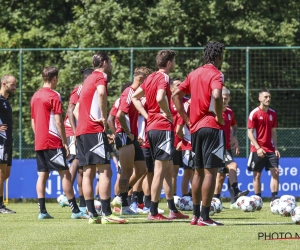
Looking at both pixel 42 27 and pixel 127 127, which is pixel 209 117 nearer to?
pixel 127 127

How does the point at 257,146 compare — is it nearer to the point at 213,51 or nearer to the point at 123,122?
the point at 123,122

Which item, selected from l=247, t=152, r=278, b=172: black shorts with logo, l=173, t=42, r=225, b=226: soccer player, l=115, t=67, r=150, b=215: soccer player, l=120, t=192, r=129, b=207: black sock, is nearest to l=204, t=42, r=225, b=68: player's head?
l=173, t=42, r=225, b=226: soccer player

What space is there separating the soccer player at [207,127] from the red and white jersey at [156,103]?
893mm

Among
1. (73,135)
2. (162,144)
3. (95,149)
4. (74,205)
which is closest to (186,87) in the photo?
(162,144)

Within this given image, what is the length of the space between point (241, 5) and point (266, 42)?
131cm

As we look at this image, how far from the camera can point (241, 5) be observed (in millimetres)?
25594

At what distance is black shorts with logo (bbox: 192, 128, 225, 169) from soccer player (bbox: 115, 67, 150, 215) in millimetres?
2410

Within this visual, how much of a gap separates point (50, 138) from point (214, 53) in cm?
320

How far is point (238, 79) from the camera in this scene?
21.9m

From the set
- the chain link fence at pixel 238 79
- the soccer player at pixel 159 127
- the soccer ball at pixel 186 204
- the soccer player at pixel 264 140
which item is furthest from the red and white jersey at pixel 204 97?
the chain link fence at pixel 238 79

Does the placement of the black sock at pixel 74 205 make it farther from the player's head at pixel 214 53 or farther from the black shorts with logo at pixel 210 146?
the player's head at pixel 214 53

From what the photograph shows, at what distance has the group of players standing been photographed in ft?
35.3

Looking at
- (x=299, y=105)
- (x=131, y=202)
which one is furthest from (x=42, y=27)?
(x=131, y=202)

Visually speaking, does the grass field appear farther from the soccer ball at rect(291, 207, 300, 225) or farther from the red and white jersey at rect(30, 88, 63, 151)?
the red and white jersey at rect(30, 88, 63, 151)
